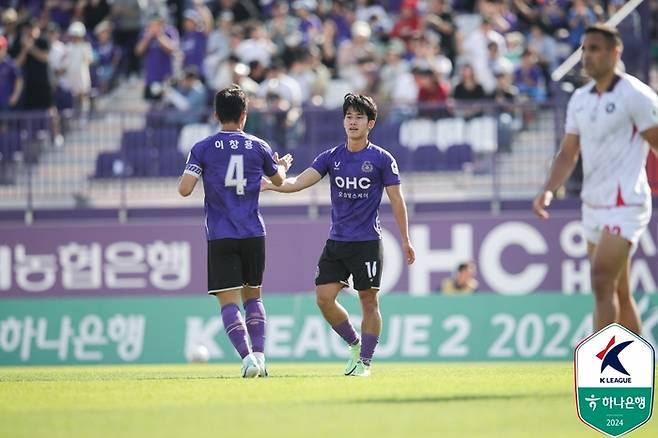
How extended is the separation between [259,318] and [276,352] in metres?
8.87

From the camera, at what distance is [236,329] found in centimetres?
1228

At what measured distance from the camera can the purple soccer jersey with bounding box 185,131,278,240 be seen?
12461 mm

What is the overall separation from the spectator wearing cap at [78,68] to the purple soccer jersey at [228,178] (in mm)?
13726

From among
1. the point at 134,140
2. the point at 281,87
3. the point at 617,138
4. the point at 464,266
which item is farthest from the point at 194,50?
the point at 617,138

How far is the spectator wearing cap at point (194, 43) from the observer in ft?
84.5

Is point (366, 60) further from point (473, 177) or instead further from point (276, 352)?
point (276, 352)

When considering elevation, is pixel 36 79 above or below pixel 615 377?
above

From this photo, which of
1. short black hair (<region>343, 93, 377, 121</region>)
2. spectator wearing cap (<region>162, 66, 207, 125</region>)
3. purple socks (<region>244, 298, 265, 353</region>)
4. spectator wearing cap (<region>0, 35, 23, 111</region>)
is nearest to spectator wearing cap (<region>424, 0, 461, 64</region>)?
spectator wearing cap (<region>162, 66, 207, 125</region>)

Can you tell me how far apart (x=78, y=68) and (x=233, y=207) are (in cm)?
1396

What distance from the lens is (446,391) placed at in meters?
10.6

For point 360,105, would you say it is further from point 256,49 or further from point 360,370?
point 256,49

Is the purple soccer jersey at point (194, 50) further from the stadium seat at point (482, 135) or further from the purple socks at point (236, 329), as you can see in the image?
the purple socks at point (236, 329)

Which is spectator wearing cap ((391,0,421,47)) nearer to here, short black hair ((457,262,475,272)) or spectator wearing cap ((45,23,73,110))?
short black hair ((457,262,475,272))

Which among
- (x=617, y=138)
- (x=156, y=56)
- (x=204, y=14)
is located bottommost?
(x=617, y=138)
